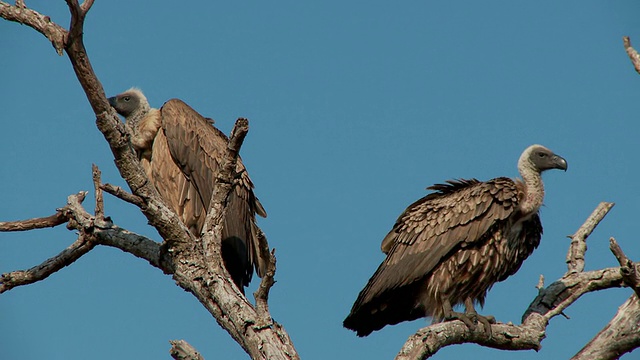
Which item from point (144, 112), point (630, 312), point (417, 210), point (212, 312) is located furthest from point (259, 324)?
point (144, 112)

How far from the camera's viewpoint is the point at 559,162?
8992 millimetres

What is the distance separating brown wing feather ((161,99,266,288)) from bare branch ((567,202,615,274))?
2761mm

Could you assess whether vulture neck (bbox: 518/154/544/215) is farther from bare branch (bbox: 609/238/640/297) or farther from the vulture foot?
bare branch (bbox: 609/238/640/297)

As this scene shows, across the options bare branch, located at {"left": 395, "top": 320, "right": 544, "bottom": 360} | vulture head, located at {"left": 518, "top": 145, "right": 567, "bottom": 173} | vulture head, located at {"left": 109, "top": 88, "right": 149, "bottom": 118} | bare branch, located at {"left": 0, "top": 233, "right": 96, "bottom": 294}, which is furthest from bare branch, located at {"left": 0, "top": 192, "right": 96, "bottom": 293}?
vulture head, located at {"left": 518, "top": 145, "right": 567, "bottom": 173}

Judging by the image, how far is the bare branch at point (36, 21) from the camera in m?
6.26

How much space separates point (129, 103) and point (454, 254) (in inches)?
157

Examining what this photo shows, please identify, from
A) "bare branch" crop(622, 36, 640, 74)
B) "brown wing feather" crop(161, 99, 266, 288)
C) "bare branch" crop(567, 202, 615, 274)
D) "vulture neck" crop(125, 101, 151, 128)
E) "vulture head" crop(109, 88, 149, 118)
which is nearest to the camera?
"bare branch" crop(622, 36, 640, 74)

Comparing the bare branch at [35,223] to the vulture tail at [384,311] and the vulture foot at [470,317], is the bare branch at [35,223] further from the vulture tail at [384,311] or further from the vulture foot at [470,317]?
the vulture foot at [470,317]

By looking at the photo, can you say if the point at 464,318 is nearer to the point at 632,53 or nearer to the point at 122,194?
the point at 632,53

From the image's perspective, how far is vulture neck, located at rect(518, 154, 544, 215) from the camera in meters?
8.52

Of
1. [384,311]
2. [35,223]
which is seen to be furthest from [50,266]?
[384,311]

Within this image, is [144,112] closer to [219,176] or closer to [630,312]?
[219,176]

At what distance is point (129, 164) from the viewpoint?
6609 millimetres

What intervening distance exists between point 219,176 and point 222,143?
273cm
